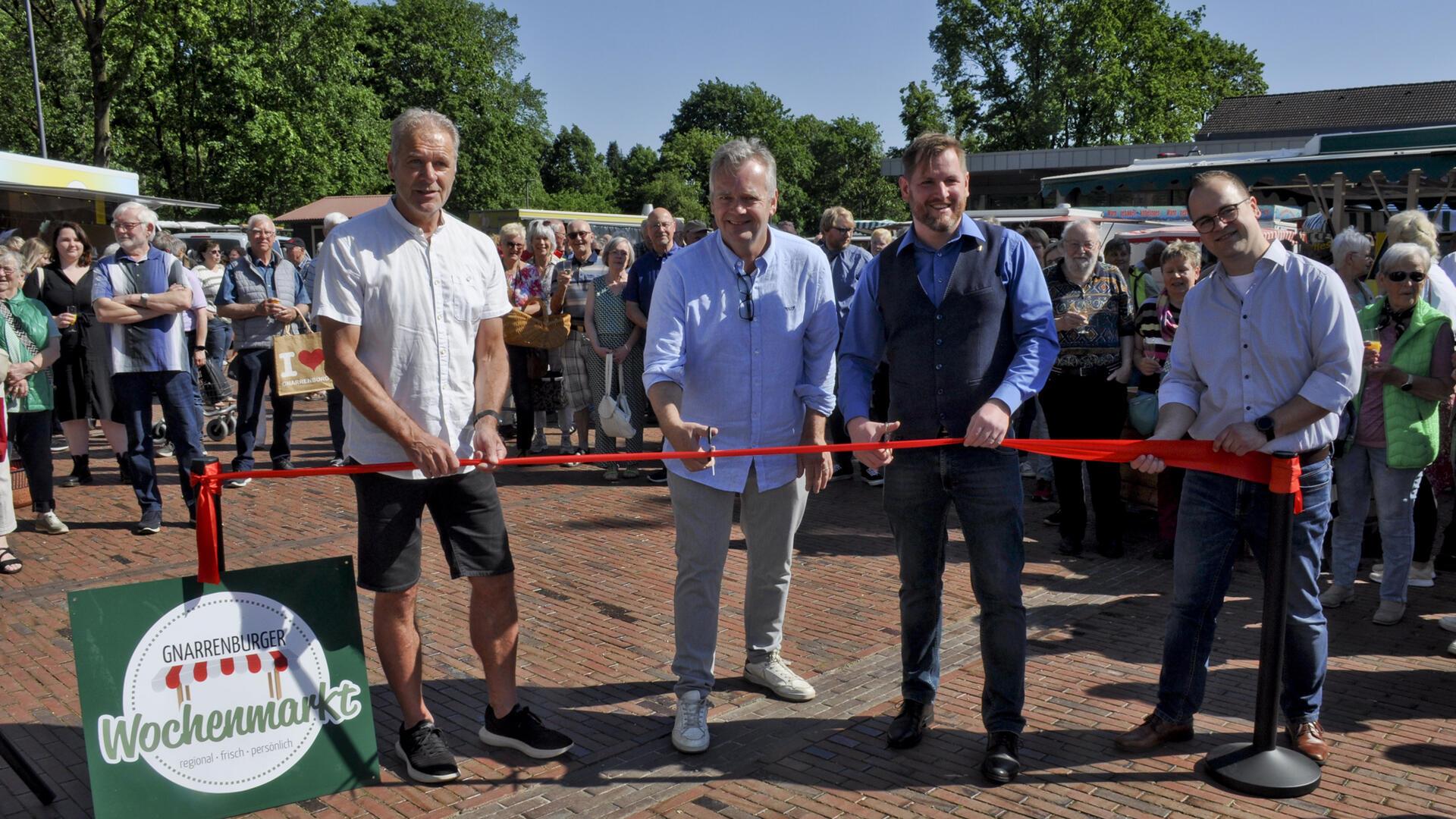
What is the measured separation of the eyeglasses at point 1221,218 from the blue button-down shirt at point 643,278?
4.96 meters

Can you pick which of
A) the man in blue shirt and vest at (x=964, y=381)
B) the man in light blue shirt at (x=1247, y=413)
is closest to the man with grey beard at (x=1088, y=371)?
the man in light blue shirt at (x=1247, y=413)

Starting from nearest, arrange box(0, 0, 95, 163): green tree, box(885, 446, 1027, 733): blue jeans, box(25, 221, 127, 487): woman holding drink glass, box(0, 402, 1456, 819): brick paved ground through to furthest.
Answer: box(0, 402, 1456, 819): brick paved ground, box(885, 446, 1027, 733): blue jeans, box(25, 221, 127, 487): woman holding drink glass, box(0, 0, 95, 163): green tree

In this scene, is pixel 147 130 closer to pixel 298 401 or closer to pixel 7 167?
pixel 7 167

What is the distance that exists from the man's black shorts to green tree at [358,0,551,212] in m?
53.6

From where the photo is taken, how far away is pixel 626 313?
857 cm

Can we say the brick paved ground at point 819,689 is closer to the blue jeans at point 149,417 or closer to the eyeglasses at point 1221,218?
the blue jeans at point 149,417

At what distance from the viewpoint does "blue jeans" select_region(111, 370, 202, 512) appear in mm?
6961

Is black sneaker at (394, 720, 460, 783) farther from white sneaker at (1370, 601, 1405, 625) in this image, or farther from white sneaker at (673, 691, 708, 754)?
white sneaker at (1370, 601, 1405, 625)

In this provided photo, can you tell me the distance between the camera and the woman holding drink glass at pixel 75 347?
8.70 metres

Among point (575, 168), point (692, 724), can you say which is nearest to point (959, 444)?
point (692, 724)

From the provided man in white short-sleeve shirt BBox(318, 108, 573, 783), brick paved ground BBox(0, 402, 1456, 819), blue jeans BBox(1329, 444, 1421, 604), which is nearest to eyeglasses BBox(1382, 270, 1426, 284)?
blue jeans BBox(1329, 444, 1421, 604)

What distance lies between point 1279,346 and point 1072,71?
59765 millimetres

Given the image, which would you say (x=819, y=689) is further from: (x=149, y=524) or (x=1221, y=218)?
(x=149, y=524)

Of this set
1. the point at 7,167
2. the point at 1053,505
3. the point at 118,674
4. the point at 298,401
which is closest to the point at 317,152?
the point at 7,167
